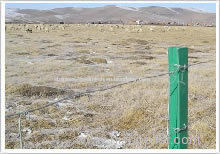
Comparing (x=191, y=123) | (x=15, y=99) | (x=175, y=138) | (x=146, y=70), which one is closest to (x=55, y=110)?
(x=15, y=99)

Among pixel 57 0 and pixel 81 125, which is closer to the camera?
pixel 81 125

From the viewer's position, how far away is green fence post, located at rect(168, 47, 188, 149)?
295cm

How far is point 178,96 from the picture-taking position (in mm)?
3027

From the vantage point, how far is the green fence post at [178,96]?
9.66 feet

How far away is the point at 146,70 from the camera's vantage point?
1147 centimetres

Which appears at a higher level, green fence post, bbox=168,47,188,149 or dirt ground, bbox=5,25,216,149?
green fence post, bbox=168,47,188,149

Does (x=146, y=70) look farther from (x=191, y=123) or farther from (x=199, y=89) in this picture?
(x=191, y=123)

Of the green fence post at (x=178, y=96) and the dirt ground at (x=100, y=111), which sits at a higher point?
the green fence post at (x=178, y=96)

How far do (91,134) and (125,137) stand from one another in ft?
1.91

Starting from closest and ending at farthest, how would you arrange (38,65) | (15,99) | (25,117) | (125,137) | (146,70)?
1. (125,137)
2. (25,117)
3. (15,99)
4. (146,70)
5. (38,65)

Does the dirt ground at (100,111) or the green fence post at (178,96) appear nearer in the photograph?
the green fence post at (178,96)

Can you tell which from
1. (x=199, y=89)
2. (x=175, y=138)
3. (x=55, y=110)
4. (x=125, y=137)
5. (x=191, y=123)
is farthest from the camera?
(x=199, y=89)

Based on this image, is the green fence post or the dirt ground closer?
the green fence post

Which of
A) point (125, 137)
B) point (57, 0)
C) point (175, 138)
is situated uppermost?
point (57, 0)
